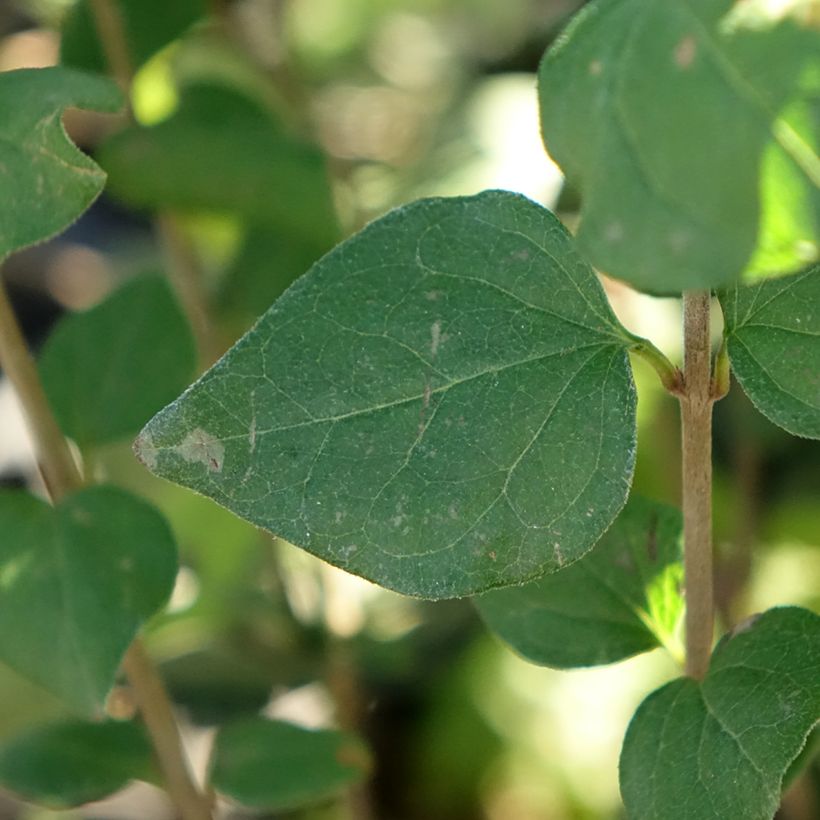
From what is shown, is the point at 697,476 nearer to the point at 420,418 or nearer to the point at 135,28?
the point at 420,418

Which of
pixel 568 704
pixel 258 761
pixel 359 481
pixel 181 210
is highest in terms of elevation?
pixel 359 481

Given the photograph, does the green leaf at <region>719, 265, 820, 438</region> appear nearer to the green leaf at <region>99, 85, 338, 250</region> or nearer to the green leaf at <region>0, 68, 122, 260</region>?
the green leaf at <region>0, 68, 122, 260</region>

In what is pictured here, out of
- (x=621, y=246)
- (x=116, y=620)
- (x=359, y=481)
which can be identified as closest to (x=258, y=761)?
(x=116, y=620)

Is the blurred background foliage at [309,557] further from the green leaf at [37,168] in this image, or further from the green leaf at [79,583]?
the green leaf at [37,168]

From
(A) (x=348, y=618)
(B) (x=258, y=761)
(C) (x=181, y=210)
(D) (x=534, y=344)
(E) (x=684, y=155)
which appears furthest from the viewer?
(A) (x=348, y=618)

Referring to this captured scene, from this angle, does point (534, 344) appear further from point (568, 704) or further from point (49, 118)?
point (568, 704)

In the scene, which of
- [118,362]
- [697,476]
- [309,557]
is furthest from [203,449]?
[309,557]
